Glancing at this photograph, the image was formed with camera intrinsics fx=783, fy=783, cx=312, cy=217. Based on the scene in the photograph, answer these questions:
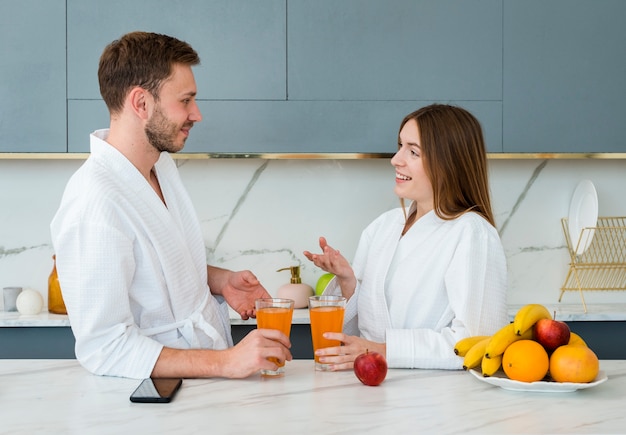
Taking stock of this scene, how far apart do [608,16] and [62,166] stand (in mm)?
2276

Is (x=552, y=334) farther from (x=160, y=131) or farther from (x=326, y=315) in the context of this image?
(x=160, y=131)

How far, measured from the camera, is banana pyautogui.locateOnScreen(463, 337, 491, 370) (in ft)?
5.12

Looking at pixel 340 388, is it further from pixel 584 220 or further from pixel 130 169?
pixel 584 220

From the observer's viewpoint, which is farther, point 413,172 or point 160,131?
point 413,172

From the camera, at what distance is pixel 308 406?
4.53 feet

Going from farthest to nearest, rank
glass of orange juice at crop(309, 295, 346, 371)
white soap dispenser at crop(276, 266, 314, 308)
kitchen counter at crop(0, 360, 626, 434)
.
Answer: white soap dispenser at crop(276, 266, 314, 308)
glass of orange juice at crop(309, 295, 346, 371)
kitchen counter at crop(0, 360, 626, 434)

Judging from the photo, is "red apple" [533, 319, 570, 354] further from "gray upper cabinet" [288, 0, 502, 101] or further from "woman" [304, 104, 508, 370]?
"gray upper cabinet" [288, 0, 502, 101]

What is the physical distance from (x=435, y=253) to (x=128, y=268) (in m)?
0.78

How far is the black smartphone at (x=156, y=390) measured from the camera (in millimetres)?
1401

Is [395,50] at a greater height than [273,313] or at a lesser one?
greater

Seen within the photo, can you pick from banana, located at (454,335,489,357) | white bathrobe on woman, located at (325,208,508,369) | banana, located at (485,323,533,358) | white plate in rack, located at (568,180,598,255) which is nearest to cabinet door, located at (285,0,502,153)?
white plate in rack, located at (568,180,598,255)

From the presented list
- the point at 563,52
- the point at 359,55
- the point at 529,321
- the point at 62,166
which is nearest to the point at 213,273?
the point at 529,321

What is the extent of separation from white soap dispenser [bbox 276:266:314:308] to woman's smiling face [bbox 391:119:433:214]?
1066 mm

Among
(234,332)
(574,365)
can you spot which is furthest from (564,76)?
(574,365)
